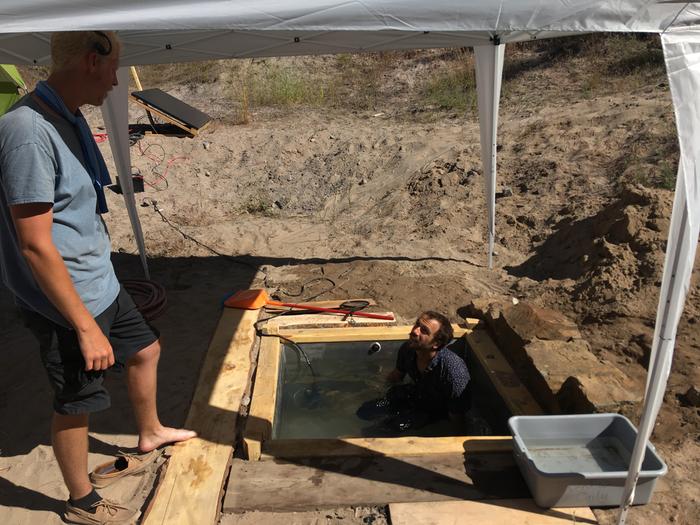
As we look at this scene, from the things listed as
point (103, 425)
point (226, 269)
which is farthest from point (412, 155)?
point (103, 425)

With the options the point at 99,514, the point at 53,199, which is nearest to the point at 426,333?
the point at 99,514

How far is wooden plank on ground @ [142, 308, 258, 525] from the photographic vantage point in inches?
94.2

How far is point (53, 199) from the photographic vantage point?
1.76 m

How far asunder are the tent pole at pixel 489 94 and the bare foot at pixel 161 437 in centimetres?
321

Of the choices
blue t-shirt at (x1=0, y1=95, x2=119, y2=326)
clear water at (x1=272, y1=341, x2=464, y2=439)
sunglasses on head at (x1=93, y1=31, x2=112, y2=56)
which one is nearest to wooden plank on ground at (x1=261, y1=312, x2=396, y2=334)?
clear water at (x1=272, y1=341, x2=464, y2=439)

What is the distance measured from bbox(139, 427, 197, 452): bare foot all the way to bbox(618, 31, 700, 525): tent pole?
79.4 inches

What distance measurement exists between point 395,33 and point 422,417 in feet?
8.91

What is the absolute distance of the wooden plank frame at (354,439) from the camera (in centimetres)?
276

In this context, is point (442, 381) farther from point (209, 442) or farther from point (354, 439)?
point (209, 442)

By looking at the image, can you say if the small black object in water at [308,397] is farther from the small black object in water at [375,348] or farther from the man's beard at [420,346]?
the man's beard at [420,346]

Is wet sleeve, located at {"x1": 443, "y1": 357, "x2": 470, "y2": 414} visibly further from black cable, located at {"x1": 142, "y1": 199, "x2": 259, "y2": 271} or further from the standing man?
black cable, located at {"x1": 142, "y1": 199, "x2": 259, "y2": 271}

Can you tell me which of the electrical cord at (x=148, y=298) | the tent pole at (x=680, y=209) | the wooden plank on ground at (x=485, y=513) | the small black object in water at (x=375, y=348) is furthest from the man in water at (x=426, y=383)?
the electrical cord at (x=148, y=298)

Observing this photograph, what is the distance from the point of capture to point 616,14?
6.32 ft

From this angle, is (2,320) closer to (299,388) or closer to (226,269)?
(226,269)
